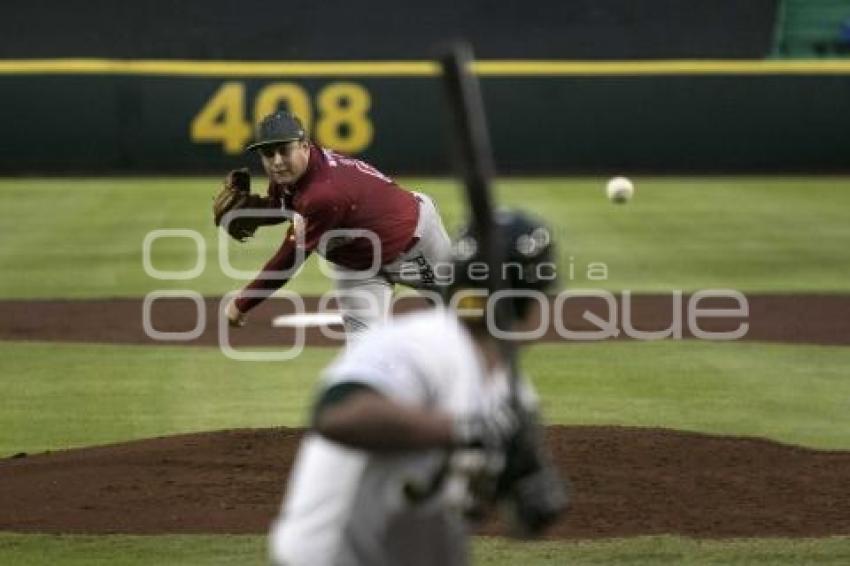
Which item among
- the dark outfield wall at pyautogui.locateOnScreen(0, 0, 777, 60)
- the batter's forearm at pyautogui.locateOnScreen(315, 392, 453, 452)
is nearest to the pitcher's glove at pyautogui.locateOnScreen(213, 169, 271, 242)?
the batter's forearm at pyautogui.locateOnScreen(315, 392, 453, 452)

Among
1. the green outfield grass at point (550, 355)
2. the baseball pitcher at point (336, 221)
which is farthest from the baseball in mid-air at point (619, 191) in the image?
the baseball pitcher at point (336, 221)

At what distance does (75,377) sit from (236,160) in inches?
551

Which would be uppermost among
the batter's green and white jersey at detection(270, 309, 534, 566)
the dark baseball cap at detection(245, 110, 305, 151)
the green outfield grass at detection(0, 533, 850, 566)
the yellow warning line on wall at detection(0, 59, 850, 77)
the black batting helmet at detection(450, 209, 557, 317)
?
the black batting helmet at detection(450, 209, 557, 317)

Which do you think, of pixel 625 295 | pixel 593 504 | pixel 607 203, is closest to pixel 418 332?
pixel 593 504

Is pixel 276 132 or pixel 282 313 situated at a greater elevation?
pixel 276 132

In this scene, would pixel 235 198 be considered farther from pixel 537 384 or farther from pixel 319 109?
pixel 319 109

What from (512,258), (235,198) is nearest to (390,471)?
(512,258)

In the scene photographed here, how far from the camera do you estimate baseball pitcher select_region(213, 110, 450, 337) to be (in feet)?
31.7

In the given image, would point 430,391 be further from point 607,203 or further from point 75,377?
point 607,203

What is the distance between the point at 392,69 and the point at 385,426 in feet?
76.8

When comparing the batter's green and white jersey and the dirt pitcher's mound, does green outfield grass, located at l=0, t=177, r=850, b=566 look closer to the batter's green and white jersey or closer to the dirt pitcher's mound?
the dirt pitcher's mound

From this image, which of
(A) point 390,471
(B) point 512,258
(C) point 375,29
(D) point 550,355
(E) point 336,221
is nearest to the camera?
(A) point 390,471

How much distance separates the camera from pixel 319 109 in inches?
1059

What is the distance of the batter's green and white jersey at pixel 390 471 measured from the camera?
4129 millimetres
